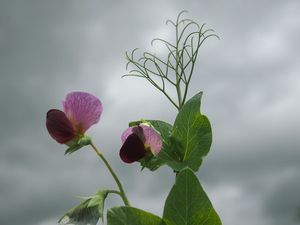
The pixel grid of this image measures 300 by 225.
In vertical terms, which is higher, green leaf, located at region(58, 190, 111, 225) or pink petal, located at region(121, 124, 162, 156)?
pink petal, located at region(121, 124, 162, 156)

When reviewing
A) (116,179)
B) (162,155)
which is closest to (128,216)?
(116,179)

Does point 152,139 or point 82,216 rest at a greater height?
point 152,139

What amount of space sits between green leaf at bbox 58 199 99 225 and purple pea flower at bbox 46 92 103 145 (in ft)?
0.42

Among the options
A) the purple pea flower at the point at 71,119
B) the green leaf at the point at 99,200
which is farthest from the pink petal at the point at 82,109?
the green leaf at the point at 99,200

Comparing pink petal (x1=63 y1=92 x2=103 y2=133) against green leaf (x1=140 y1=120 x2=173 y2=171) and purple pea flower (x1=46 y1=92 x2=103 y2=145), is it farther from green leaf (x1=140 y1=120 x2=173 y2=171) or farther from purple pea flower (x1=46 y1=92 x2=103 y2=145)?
green leaf (x1=140 y1=120 x2=173 y2=171)

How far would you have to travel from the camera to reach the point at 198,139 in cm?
77

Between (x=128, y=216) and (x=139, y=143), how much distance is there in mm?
135

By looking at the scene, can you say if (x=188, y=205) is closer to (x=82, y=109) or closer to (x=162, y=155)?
(x=162, y=155)

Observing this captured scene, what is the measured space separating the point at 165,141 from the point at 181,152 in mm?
39

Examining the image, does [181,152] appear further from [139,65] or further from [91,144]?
[139,65]

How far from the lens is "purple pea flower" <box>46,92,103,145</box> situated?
72cm

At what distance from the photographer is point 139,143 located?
0.72m

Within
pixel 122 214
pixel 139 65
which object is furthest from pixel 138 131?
pixel 139 65

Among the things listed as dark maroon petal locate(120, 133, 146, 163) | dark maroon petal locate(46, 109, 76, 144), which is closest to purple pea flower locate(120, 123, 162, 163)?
dark maroon petal locate(120, 133, 146, 163)
